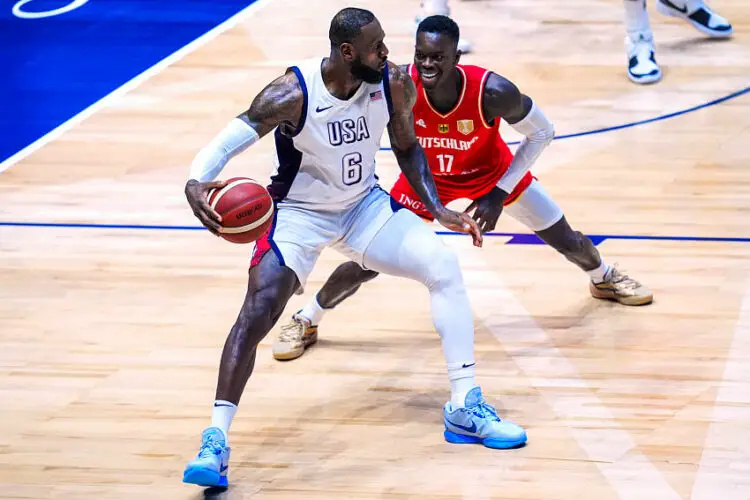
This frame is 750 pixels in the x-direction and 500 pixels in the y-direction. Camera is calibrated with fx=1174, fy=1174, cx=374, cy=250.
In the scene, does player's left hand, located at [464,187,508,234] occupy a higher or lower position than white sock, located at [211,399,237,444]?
higher

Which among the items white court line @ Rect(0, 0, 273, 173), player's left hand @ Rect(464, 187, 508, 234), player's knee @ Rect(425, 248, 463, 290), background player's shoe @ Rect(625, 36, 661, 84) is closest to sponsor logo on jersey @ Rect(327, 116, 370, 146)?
player's knee @ Rect(425, 248, 463, 290)

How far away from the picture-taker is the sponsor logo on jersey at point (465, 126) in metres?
5.07

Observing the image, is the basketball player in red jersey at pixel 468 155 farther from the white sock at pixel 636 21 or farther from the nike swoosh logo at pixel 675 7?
the nike swoosh logo at pixel 675 7

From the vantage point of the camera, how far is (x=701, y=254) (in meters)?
6.23

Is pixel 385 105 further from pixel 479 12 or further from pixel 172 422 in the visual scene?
pixel 479 12

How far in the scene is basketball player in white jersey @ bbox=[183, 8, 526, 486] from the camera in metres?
4.35

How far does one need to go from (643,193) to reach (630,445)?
2792mm

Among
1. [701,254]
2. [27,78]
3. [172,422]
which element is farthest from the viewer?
[27,78]

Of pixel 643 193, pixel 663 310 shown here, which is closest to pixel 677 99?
pixel 643 193

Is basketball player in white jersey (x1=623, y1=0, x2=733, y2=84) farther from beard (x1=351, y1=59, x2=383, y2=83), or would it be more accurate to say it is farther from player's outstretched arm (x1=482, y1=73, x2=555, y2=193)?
beard (x1=351, y1=59, x2=383, y2=83)

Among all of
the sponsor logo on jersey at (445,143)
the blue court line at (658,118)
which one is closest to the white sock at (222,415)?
the sponsor logo on jersey at (445,143)

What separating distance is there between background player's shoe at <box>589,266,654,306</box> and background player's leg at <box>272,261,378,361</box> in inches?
46.6

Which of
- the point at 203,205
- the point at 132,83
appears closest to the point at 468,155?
the point at 203,205

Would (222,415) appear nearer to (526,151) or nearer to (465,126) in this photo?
(465,126)
